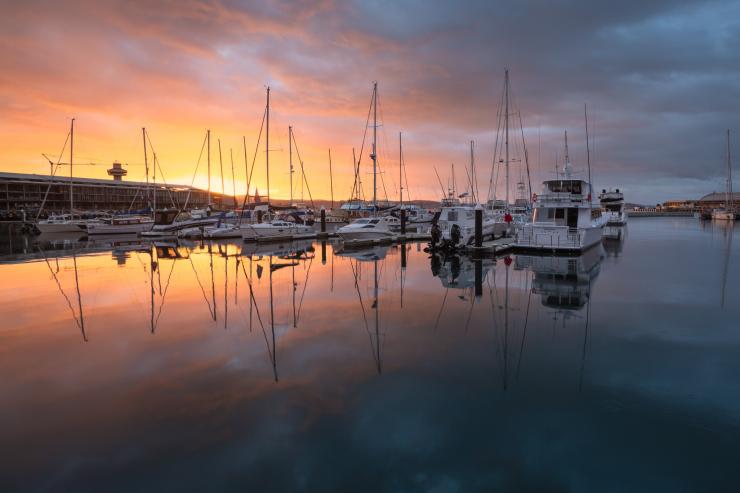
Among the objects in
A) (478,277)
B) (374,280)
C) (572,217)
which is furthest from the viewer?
(572,217)

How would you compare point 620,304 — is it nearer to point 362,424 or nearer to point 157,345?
point 362,424

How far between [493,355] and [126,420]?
7191mm

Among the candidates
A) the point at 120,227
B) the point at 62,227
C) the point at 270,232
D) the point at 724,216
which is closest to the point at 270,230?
the point at 270,232

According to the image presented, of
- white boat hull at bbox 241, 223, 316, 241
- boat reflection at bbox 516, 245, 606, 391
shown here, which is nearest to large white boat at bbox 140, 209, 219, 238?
white boat hull at bbox 241, 223, 316, 241

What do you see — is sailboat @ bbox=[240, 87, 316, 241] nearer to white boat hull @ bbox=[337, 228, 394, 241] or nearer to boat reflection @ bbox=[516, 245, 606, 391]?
white boat hull @ bbox=[337, 228, 394, 241]

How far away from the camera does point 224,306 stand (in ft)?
48.1

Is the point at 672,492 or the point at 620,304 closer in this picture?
the point at 672,492

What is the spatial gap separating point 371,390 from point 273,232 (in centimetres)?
3566

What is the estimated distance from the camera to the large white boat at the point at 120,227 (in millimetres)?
50062

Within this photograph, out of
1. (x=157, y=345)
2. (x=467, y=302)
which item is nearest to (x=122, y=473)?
(x=157, y=345)

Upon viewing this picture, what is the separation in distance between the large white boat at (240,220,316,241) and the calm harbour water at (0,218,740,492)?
947 inches

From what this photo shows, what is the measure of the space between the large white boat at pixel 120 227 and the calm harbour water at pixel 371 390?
38.0 m

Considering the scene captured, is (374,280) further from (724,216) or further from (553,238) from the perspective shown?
(724,216)

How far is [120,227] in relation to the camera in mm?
51312
